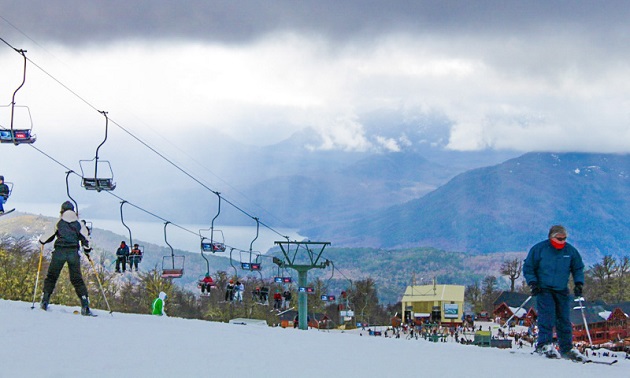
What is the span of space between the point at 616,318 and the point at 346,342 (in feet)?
333

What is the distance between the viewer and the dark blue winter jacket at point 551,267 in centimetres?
1375

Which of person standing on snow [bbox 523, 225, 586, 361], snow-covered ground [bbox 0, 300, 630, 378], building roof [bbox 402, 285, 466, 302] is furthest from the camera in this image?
building roof [bbox 402, 285, 466, 302]

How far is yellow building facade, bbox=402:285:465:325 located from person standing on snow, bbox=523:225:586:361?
116010mm

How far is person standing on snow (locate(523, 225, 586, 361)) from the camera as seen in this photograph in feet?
45.0

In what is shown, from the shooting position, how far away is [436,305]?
13300 cm

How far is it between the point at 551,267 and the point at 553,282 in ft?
0.76

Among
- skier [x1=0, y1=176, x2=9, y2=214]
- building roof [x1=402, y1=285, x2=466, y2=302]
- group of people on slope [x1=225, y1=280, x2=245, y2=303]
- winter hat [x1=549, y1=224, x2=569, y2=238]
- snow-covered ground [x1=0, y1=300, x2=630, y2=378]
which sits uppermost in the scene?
building roof [x1=402, y1=285, x2=466, y2=302]

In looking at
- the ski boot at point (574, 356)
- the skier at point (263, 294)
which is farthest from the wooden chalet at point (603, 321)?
the ski boot at point (574, 356)

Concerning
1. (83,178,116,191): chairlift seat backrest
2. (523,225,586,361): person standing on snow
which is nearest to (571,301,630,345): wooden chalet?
(83,178,116,191): chairlift seat backrest

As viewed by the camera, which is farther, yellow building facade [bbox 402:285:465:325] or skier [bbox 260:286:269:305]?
yellow building facade [bbox 402:285:465:325]

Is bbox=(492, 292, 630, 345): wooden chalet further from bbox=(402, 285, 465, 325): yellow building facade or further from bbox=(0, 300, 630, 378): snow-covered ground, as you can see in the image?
bbox=(0, 300, 630, 378): snow-covered ground

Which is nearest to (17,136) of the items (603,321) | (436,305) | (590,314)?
(590,314)

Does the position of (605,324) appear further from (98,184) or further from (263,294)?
(98,184)

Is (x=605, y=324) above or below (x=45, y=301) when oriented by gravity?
above
